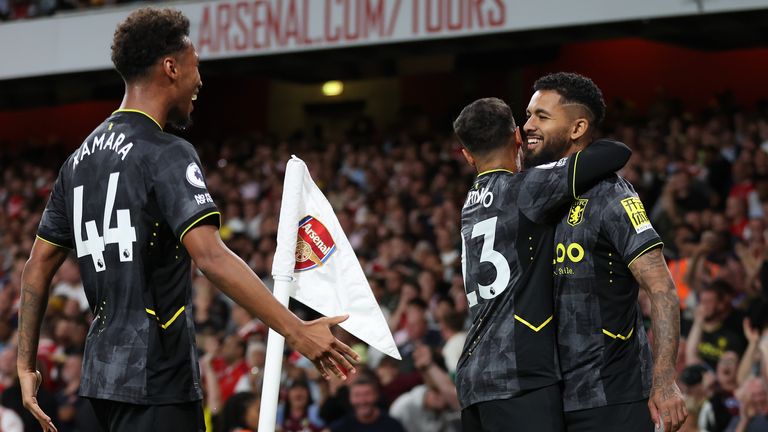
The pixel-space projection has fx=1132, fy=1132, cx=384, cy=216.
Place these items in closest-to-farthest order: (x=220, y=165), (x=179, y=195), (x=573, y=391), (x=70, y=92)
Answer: (x=179, y=195)
(x=573, y=391)
(x=220, y=165)
(x=70, y=92)

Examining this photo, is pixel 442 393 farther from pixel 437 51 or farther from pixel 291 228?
pixel 437 51

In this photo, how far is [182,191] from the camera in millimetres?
3496

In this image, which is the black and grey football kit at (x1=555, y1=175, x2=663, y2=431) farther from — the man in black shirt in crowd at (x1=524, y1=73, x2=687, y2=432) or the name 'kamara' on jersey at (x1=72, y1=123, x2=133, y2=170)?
the name 'kamara' on jersey at (x1=72, y1=123, x2=133, y2=170)

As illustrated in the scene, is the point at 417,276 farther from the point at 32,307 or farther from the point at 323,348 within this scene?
the point at 323,348

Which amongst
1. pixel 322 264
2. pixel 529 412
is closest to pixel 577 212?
pixel 529 412

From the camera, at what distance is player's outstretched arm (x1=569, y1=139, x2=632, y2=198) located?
410cm

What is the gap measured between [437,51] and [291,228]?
37.2ft

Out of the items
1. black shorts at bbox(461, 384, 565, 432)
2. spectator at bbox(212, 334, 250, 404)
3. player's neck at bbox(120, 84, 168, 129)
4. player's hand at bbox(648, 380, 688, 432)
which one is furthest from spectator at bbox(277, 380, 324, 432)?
player's neck at bbox(120, 84, 168, 129)

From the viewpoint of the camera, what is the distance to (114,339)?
11.8 feet

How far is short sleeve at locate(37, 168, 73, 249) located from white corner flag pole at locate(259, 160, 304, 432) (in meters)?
0.74

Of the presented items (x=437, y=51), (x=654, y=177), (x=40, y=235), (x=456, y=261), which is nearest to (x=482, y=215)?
(x=40, y=235)

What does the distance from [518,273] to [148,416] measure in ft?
4.90

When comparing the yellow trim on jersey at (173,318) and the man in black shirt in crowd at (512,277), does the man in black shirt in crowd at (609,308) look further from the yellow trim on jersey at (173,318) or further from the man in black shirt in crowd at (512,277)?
the yellow trim on jersey at (173,318)

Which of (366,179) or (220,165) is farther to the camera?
(220,165)
